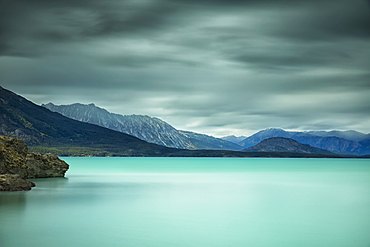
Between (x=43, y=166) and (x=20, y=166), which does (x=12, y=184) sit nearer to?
(x=20, y=166)

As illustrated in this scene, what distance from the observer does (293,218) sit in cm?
2258

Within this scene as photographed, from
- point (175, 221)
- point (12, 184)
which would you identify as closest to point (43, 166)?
point (12, 184)

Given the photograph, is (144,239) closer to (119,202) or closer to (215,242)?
(215,242)

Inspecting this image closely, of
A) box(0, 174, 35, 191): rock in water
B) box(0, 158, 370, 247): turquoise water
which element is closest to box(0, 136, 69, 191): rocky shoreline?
box(0, 174, 35, 191): rock in water

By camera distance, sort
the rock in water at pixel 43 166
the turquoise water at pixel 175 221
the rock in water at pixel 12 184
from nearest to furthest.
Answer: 1. the turquoise water at pixel 175 221
2. the rock in water at pixel 12 184
3. the rock in water at pixel 43 166

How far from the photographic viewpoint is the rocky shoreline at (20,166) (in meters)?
30.8

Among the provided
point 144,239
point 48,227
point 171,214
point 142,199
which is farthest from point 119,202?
point 144,239

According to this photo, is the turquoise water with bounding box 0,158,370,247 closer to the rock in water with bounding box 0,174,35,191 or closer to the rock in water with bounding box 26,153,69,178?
the rock in water with bounding box 0,174,35,191

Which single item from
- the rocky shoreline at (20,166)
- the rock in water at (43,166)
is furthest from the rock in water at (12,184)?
the rock in water at (43,166)

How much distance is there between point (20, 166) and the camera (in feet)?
121

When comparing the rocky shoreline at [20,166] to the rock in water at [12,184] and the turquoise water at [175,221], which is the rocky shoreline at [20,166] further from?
the turquoise water at [175,221]

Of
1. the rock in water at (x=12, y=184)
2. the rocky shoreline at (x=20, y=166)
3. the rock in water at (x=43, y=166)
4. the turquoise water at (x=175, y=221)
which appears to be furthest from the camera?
the rock in water at (x=43, y=166)

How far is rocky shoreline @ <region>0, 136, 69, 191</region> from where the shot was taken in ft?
101

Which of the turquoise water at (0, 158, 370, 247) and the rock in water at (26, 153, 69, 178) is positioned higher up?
the rock in water at (26, 153, 69, 178)
